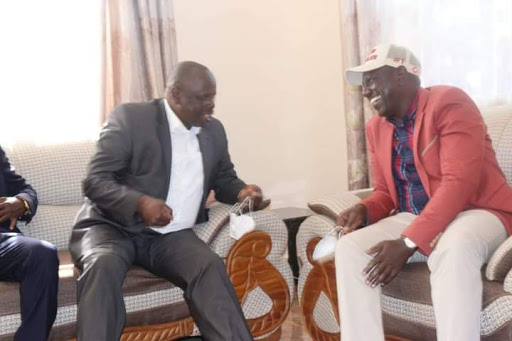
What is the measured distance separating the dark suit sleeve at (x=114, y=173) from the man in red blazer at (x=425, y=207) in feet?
2.45

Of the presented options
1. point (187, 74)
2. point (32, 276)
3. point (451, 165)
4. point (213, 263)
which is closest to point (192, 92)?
point (187, 74)

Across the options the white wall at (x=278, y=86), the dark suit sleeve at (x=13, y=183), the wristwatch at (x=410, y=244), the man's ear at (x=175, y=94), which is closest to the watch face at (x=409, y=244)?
the wristwatch at (x=410, y=244)

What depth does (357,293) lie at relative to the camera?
2051 mm

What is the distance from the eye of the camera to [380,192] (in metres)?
2.47

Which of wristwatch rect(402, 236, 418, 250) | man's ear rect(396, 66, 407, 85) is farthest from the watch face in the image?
man's ear rect(396, 66, 407, 85)

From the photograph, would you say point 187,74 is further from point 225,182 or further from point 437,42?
point 437,42

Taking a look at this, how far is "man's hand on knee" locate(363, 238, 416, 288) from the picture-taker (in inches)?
78.8

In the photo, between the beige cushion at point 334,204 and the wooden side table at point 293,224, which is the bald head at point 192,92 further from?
the wooden side table at point 293,224

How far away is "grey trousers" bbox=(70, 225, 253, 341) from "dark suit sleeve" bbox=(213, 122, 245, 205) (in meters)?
0.27

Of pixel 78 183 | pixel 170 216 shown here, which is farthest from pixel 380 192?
pixel 78 183

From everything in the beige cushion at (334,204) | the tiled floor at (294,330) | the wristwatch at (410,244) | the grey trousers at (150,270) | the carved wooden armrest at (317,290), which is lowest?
the tiled floor at (294,330)

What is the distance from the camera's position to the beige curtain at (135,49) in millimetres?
3355

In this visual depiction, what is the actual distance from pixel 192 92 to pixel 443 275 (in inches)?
43.1

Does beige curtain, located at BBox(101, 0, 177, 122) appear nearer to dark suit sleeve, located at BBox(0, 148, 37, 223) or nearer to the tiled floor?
dark suit sleeve, located at BBox(0, 148, 37, 223)
